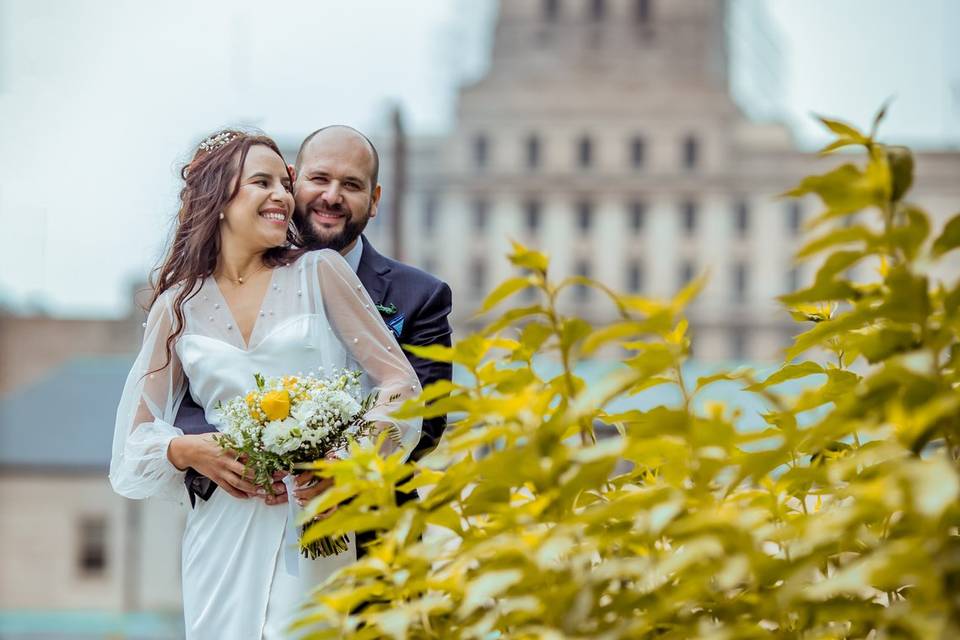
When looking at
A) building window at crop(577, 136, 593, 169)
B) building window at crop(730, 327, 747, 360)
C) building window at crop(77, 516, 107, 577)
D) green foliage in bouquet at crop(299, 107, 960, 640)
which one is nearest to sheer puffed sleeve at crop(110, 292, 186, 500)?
green foliage in bouquet at crop(299, 107, 960, 640)

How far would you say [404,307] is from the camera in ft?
10.4

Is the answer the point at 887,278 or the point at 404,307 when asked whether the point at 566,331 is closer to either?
the point at 887,278

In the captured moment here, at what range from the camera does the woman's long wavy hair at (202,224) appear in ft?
9.56

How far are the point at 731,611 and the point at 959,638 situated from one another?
38 cm

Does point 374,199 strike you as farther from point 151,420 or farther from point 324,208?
point 151,420

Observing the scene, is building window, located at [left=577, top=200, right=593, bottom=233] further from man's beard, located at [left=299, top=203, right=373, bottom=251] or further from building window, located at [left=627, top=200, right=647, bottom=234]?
man's beard, located at [left=299, top=203, right=373, bottom=251]

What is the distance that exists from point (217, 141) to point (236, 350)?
1.57 feet

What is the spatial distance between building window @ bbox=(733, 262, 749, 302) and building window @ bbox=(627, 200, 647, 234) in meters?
5.18

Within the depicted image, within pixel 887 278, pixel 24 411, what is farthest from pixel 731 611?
pixel 24 411

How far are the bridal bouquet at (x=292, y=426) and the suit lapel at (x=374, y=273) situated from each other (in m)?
0.50

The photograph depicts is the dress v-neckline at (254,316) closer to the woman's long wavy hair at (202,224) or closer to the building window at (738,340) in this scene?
the woman's long wavy hair at (202,224)

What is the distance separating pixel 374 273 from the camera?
3.21 meters

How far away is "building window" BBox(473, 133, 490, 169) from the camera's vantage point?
241 ft

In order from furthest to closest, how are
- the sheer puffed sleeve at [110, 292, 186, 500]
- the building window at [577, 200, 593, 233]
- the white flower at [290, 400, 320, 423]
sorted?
the building window at [577, 200, 593, 233]
the sheer puffed sleeve at [110, 292, 186, 500]
the white flower at [290, 400, 320, 423]
